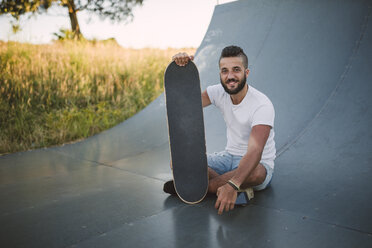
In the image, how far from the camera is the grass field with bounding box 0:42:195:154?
4988mm

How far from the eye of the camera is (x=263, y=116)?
206 cm

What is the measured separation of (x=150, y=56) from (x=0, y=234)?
756 cm

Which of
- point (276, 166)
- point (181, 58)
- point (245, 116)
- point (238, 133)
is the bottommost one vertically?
point (276, 166)

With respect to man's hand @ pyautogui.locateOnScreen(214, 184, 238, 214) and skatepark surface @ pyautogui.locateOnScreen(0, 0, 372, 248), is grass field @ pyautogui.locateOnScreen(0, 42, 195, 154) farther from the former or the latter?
man's hand @ pyautogui.locateOnScreen(214, 184, 238, 214)

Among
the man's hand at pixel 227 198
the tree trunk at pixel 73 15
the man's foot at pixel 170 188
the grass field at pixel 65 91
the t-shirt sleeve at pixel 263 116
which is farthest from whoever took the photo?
the tree trunk at pixel 73 15

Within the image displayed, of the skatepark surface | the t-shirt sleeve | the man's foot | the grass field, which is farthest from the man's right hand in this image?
the grass field

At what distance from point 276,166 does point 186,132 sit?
1.10 m

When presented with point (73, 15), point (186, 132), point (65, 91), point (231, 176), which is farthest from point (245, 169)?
point (73, 15)

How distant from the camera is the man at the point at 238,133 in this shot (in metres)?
1.98

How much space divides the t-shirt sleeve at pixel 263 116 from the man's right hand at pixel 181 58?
68 cm

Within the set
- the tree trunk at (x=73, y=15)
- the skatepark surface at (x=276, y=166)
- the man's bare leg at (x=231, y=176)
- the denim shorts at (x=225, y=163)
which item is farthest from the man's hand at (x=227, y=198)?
the tree trunk at (x=73, y=15)

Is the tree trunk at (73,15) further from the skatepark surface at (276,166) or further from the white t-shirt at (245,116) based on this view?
the white t-shirt at (245,116)

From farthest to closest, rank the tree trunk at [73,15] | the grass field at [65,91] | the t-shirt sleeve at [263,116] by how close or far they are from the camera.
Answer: the tree trunk at [73,15] < the grass field at [65,91] < the t-shirt sleeve at [263,116]

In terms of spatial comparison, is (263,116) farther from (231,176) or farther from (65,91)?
(65,91)
